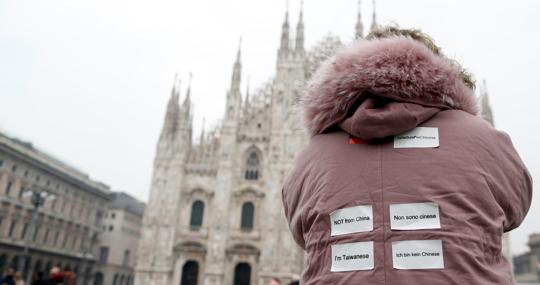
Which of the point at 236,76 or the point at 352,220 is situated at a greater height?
the point at 236,76

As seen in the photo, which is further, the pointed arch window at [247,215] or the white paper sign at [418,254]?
the pointed arch window at [247,215]

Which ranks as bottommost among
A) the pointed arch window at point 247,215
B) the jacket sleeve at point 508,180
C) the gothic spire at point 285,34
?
the jacket sleeve at point 508,180

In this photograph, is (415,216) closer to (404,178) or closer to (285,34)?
(404,178)

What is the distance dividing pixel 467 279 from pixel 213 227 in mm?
26393

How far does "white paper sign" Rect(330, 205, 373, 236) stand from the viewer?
5.16 ft

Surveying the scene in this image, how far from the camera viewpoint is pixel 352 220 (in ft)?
5.25

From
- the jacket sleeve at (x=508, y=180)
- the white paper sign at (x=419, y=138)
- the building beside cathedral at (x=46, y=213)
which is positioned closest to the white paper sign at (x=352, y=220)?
the white paper sign at (x=419, y=138)

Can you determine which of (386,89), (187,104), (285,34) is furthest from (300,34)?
(386,89)

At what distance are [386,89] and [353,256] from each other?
0.59 meters

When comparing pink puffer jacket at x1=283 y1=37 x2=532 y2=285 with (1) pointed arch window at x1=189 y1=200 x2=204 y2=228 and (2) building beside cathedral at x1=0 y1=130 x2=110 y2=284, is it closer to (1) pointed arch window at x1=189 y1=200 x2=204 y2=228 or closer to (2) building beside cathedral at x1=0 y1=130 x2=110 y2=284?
(2) building beside cathedral at x1=0 y1=130 x2=110 y2=284

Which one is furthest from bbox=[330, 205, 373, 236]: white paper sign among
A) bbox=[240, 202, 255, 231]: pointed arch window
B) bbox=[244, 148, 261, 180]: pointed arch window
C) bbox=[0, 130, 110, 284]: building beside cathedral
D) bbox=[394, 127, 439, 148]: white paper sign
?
bbox=[244, 148, 261, 180]: pointed arch window

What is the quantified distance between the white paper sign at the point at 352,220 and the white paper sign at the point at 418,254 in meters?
0.12

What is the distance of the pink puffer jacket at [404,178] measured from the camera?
58.9 inches

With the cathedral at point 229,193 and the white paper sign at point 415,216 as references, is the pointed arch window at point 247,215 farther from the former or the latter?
the white paper sign at point 415,216
